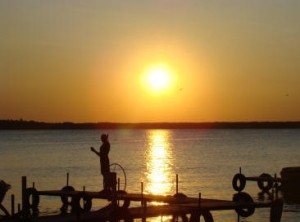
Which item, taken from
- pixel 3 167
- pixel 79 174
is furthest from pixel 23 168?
pixel 79 174

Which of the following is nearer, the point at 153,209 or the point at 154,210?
the point at 154,210

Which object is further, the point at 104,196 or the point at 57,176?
the point at 57,176

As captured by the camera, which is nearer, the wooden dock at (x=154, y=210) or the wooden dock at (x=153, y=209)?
the wooden dock at (x=154, y=210)

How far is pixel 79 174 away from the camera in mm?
77812

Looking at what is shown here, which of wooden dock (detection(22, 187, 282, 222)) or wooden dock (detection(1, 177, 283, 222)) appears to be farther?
wooden dock (detection(1, 177, 283, 222))

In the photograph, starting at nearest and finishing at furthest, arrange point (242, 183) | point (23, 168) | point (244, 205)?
point (244, 205) < point (242, 183) < point (23, 168)

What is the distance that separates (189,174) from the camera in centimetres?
7625

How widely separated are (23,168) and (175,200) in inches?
2502

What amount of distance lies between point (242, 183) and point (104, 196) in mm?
11717

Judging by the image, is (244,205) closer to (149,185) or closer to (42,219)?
(42,219)

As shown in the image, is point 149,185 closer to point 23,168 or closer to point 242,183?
point 242,183

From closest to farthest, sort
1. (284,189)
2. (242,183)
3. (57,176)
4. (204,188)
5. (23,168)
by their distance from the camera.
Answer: (242,183)
(284,189)
(204,188)
(57,176)
(23,168)

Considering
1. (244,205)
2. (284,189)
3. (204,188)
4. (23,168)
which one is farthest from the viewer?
(23,168)

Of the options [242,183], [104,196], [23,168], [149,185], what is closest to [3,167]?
→ [23,168]
